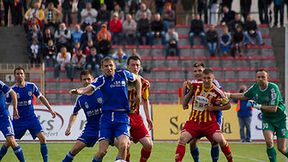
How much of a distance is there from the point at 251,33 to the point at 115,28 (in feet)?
18.6

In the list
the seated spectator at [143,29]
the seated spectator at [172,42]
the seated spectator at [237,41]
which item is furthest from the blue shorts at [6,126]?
the seated spectator at [237,41]

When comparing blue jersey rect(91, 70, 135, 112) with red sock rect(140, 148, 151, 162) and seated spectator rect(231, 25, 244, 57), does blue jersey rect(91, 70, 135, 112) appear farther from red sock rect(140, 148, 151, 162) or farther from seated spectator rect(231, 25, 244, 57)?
seated spectator rect(231, 25, 244, 57)

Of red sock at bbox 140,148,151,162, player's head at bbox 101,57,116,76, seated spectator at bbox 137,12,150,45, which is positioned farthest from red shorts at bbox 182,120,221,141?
seated spectator at bbox 137,12,150,45

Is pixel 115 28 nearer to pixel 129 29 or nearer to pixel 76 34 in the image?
pixel 129 29

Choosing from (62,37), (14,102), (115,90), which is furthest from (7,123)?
(62,37)

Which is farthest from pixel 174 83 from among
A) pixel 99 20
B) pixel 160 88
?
pixel 99 20

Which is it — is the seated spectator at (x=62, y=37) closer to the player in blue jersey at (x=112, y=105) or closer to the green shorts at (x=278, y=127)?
the green shorts at (x=278, y=127)

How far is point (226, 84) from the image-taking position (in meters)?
35.5

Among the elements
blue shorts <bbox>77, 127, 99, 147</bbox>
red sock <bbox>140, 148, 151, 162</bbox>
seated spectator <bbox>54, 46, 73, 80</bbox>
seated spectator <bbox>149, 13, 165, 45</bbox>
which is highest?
seated spectator <bbox>149, 13, 165, 45</bbox>

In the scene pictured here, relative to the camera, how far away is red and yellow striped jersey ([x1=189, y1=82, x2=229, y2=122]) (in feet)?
55.3

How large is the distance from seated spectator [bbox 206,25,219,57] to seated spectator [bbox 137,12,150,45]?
98.3 inches

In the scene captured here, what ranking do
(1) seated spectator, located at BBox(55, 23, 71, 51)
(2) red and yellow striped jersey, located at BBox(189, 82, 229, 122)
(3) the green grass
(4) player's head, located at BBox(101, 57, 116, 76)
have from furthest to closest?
1. (1) seated spectator, located at BBox(55, 23, 71, 51)
2. (3) the green grass
3. (2) red and yellow striped jersey, located at BBox(189, 82, 229, 122)
4. (4) player's head, located at BBox(101, 57, 116, 76)

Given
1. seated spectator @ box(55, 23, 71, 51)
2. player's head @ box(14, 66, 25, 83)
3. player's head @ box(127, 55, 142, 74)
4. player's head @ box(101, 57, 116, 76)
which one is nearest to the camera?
player's head @ box(101, 57, 116, 76)

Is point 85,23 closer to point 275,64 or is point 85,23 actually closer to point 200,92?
point 275,64
